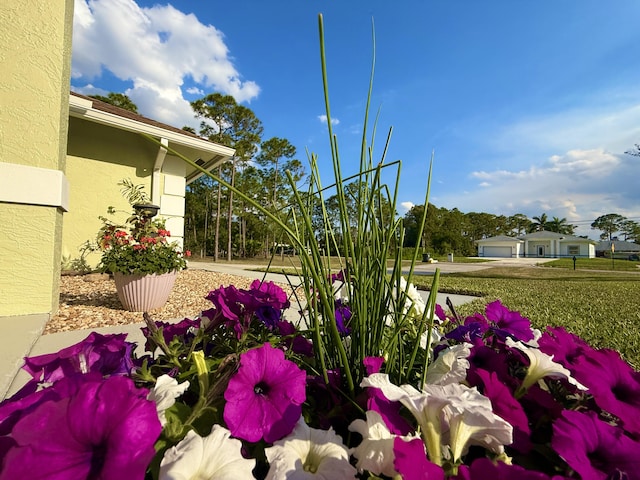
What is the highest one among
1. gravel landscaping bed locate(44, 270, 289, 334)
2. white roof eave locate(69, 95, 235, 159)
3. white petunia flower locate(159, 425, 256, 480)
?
white roof eave locate(69, 95, 235, 159)

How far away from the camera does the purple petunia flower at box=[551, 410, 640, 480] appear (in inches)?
15.3

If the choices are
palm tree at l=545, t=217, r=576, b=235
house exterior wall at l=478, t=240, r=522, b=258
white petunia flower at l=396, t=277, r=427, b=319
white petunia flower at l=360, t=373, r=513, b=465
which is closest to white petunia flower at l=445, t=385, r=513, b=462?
white petunia flower at l=360, t=373, r=513, b=465

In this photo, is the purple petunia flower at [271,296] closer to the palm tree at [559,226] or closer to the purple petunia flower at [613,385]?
the purple petunia flower at [613,385]

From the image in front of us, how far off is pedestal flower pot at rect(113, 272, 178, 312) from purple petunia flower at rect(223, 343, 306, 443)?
3477 mm

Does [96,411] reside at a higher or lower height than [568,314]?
higher

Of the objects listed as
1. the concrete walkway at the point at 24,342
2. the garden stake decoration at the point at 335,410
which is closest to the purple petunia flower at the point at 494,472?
the garden stake decoration at the point at 335,410

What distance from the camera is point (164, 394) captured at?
0.43m

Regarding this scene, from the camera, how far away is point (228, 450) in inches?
15.5

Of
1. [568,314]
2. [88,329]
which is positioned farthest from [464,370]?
[568,314]

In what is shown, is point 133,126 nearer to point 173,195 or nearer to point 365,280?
point 173,195

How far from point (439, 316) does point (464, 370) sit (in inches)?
20.1

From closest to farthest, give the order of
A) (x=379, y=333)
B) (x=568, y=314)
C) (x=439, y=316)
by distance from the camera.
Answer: (x=379, y=333) → (x=439, y=316) → (x=568, y=314)

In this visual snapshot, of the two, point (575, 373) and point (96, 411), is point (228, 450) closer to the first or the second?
point (96, 411)

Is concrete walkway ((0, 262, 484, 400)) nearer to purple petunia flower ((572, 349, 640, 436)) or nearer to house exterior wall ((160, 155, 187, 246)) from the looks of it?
purple petunia flower ((572, 349, 640, 436))
